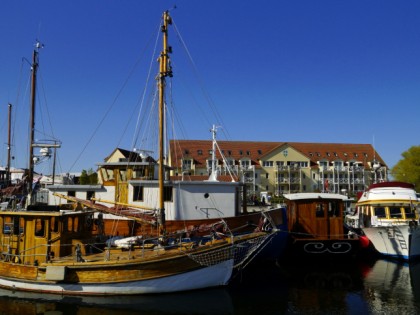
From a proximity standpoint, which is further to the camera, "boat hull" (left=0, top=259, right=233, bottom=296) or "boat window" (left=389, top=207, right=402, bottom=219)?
"boat window" (left=389, top=207, right=402, bottom=219)

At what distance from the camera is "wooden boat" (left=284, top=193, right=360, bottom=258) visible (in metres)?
20.0

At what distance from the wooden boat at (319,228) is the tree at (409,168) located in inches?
1768

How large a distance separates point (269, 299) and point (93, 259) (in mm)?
6476

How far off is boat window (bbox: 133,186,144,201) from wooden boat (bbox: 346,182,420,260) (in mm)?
12837

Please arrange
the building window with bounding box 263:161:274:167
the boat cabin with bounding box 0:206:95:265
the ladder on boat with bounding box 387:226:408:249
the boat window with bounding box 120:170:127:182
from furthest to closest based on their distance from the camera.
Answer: the building window with bounding box 263:161:274:167, the boat window with bounding box 120:170:127:182, the ladder on boat with bounding box 387:226:408:249, the boat cabin with bounding box 0:206:95:265

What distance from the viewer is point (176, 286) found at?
1395cm

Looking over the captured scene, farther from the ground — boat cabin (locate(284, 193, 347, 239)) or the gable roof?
the gable roof

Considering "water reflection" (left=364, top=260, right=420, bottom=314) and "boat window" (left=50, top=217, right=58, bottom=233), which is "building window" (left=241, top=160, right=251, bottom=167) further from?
"boat window" (left=50, top=217, right=58, bottom=233)

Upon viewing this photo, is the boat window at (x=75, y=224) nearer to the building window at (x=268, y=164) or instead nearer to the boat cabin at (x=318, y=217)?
the boat cabin at (x=318, y=217)

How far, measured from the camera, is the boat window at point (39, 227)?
1460cm

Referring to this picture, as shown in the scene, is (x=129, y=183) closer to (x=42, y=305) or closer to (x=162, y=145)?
(x=162, y=145)

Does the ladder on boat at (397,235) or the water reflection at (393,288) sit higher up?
the ladder on boat at (397,235)

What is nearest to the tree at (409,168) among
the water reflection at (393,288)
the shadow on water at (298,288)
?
the water reflection at (393,288)

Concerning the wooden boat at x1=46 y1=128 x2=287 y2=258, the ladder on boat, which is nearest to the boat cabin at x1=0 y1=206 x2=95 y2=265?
the wooden boat at x1=46 y1=128 x2=287 y2=258
